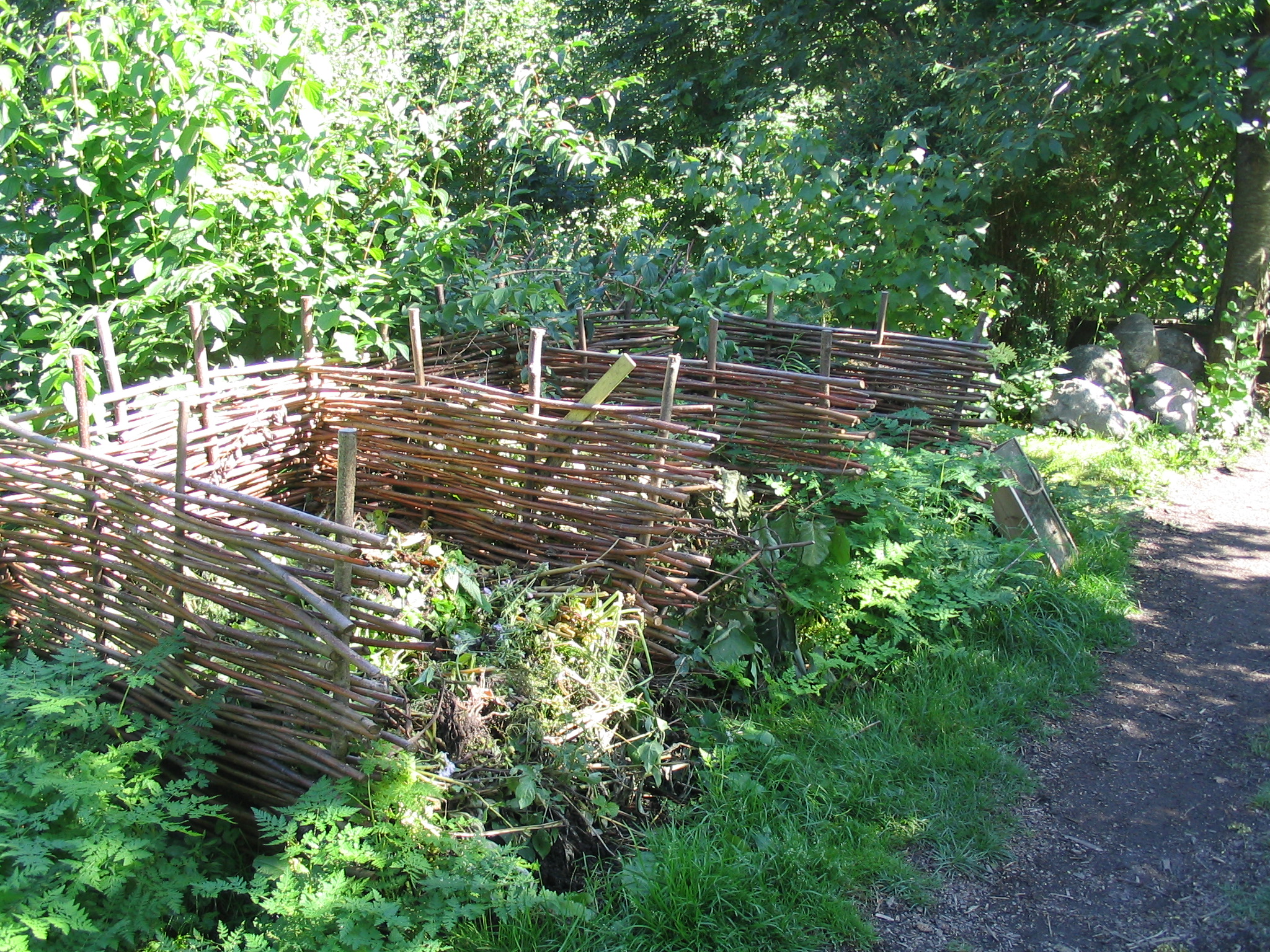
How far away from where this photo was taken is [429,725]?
3064 mm

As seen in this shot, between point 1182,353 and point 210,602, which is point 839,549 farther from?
point 1182,353

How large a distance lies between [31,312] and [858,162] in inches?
208

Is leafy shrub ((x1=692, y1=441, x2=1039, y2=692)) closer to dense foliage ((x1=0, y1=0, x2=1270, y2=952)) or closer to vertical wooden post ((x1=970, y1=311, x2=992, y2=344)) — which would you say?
dense foliage ((x1=0, y1=0, x2=1270, y2=952))

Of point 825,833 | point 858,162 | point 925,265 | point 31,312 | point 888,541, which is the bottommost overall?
point 825,833

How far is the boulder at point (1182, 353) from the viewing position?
924cm

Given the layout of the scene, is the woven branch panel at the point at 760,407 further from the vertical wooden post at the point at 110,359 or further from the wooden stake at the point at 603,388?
the vertical wooden post at the point at 110,359

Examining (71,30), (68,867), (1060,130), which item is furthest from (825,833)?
(1060,130)

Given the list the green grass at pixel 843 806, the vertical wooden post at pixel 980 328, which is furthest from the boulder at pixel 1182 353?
the green grass at pixel 843 806

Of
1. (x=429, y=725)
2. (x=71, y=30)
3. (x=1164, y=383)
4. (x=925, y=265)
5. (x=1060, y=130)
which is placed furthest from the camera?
(x=1164, y=383)

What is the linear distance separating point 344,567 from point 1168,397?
807cm

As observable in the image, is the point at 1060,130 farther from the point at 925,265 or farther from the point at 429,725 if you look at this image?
the point at 429,725

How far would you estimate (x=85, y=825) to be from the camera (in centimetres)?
252

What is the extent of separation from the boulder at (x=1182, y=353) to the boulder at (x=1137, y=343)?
0.31 ft

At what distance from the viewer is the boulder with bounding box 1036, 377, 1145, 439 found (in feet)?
26.3
